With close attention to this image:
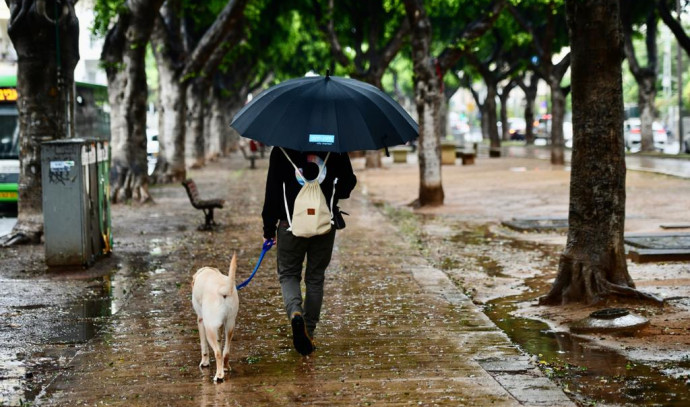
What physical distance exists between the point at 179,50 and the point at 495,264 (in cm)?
1689

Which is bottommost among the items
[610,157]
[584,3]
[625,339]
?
[625,339]

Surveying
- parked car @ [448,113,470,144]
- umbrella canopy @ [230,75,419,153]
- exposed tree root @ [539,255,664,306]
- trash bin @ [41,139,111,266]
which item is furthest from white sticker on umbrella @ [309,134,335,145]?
parked car @ [448,113,470,144]

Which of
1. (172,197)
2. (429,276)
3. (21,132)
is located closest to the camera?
(429,276)

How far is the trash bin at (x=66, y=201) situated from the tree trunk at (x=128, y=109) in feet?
29.7

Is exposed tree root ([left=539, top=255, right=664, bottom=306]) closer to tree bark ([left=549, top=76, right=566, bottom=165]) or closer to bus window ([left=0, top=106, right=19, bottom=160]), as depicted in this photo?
bus window ([left=0, top=106, right=19, bottom=160])

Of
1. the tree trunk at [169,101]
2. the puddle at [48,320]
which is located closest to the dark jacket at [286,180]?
the puddle at [48,320]

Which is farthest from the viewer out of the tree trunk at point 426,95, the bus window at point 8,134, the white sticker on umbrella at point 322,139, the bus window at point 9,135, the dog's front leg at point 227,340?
the bus window at point 8,134

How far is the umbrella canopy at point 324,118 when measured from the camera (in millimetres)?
6680

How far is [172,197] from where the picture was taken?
23172 millimetres

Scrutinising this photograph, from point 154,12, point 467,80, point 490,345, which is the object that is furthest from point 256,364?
point 467,80

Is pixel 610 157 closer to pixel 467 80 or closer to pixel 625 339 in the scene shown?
pixel 625 339

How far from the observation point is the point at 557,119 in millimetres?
31859

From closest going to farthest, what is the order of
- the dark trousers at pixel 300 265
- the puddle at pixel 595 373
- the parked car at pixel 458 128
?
1. the puddle at pixel 595 373
2. the dark trousers at pixel 300 265
3. the parked car at pixel 458 128

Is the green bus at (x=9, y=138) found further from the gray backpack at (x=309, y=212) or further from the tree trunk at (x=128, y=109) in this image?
the gray backpack at (x=309, y=212)
